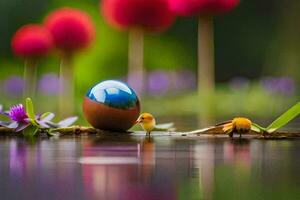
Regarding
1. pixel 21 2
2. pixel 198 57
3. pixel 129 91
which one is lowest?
pixel 129 91

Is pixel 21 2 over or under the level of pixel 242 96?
over

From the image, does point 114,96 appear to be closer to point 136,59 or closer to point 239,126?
point 239,126

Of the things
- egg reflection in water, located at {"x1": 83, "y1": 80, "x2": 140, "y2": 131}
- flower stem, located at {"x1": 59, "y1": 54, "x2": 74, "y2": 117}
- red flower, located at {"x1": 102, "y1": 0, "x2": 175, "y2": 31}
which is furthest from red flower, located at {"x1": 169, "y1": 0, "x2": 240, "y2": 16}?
egg reflection in water, located at {"x1": 83, "y1": 80, "x2": 140, "y2": 131}

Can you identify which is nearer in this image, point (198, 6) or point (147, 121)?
point (147, 121)

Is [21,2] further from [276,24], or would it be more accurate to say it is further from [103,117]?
[103,117]

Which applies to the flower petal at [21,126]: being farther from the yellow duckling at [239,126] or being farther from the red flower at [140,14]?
the red flower at [140,14]

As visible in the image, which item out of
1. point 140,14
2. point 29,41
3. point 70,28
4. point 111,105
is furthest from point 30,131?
point 29,41

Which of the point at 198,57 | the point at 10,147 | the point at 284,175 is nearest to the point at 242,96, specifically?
the point at 198,57
